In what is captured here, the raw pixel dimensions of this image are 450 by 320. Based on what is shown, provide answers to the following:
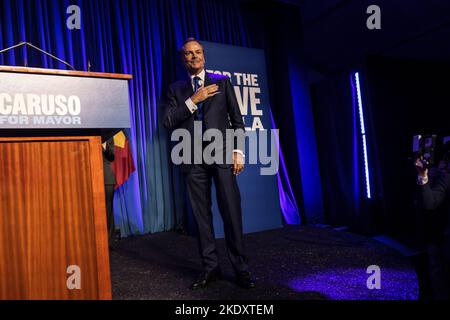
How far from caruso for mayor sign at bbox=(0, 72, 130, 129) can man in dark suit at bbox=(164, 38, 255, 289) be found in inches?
28.5

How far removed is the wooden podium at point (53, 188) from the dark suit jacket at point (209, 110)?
2.40 feet

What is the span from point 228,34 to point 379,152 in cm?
243

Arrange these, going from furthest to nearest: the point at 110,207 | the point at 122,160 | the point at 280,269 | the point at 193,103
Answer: the point at 122,160, the point at 110,207, the point at 280,269, the point at 193,103

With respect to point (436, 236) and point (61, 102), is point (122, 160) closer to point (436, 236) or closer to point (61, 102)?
point (61, 102)

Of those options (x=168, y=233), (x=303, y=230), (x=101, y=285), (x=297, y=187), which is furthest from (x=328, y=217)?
(x=101, y=285)

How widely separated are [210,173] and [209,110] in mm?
365

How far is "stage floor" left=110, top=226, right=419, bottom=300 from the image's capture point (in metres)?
1.97

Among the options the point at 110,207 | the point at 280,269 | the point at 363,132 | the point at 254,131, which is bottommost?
the point at 280,269

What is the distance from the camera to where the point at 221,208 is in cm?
207

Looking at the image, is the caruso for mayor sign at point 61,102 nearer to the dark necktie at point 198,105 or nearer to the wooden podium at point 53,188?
the wooden podium at point 53,188

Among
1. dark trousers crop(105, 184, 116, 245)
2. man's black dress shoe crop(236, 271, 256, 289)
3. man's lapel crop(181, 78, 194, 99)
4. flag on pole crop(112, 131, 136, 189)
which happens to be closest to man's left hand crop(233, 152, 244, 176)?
man's lapel crop(181, 78, 194, 99)

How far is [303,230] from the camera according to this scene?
12.9ft

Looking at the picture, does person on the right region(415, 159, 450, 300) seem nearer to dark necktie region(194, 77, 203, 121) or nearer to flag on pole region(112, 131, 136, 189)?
dark necktie region(194, 77, 203, 121)

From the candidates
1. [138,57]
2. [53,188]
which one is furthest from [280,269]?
[138,57]
